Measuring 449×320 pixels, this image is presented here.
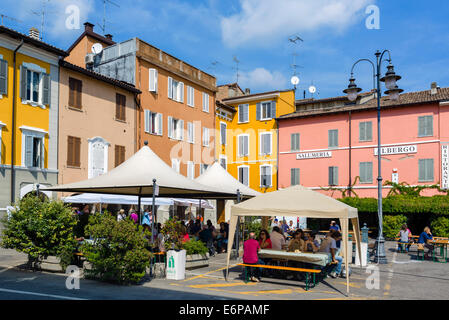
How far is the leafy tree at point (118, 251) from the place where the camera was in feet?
34.0

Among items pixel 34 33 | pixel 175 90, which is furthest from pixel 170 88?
pixel 34 33

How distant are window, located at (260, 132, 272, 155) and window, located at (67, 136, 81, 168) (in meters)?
19.1

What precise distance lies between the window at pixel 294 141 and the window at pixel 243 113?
4.56m

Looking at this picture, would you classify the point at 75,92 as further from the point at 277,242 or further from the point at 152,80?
the point at 277,242

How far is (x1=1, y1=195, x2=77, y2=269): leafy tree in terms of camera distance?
39.1 feet

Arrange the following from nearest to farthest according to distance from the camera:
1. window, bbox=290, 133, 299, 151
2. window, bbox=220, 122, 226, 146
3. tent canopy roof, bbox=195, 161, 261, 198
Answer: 1. tent canopy roof, bbox=195, 161, 261, 198
2. window, bbox=290, 133, 299, 151
3. window, bbox=220, 122, 226, 146

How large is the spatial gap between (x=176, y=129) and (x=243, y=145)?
987 centimetres

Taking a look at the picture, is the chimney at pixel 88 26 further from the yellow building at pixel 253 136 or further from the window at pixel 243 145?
the window at pixel 243 145

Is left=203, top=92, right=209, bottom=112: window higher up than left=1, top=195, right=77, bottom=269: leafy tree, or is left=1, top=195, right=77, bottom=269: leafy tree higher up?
left=203, top=92, right=209, bottom=112: window

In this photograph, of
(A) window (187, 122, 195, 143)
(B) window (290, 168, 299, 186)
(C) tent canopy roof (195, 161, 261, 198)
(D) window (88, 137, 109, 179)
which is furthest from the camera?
(B) window (290, 168, 299, 186)

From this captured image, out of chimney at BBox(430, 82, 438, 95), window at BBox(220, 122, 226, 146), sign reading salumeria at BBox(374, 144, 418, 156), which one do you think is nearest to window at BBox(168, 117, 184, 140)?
window at BBox(220, 122, 226, 146)

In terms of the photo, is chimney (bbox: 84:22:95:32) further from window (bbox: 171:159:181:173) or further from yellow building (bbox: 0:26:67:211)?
window (bbox: 171:159:181:173)
